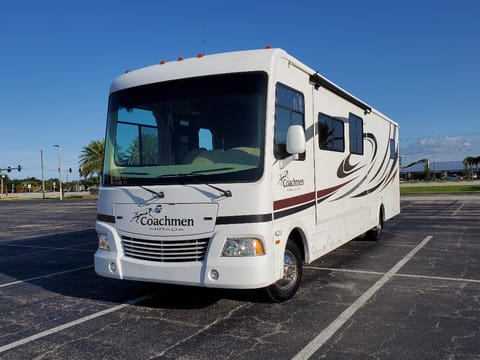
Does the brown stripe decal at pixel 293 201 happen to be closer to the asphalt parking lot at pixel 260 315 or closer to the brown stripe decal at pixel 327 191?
the brown stripe decal at pixel 327 191

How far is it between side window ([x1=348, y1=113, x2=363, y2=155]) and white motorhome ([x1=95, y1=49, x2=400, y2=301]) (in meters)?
2.35

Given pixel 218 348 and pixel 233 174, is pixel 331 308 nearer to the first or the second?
pixel 218 348

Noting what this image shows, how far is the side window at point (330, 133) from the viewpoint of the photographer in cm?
664

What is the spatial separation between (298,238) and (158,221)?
6.74 feet

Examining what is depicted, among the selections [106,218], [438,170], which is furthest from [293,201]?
[438,170]

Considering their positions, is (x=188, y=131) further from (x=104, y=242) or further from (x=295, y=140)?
(x=104, y=242)

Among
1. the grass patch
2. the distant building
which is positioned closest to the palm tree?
the grass patch

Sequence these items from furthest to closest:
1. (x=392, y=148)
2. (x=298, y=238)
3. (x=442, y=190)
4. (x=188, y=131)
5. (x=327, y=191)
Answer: (x=442, y=190)
(x=392, y=148)
(x=327, y=191)
(x=298, y=238)
(x=188, y=131)

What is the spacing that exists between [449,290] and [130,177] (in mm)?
4678

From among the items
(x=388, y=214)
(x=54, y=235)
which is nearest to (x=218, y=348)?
(x=388, y=214)

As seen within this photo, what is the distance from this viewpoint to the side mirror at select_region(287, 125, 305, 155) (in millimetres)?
4930

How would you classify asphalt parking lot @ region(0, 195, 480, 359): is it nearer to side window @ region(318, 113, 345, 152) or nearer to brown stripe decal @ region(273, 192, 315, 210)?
brown stripe decal @ region(273, 192, 315, 210)

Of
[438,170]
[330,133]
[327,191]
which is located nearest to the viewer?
A: [327,191]

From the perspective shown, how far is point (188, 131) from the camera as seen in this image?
5.29 m
